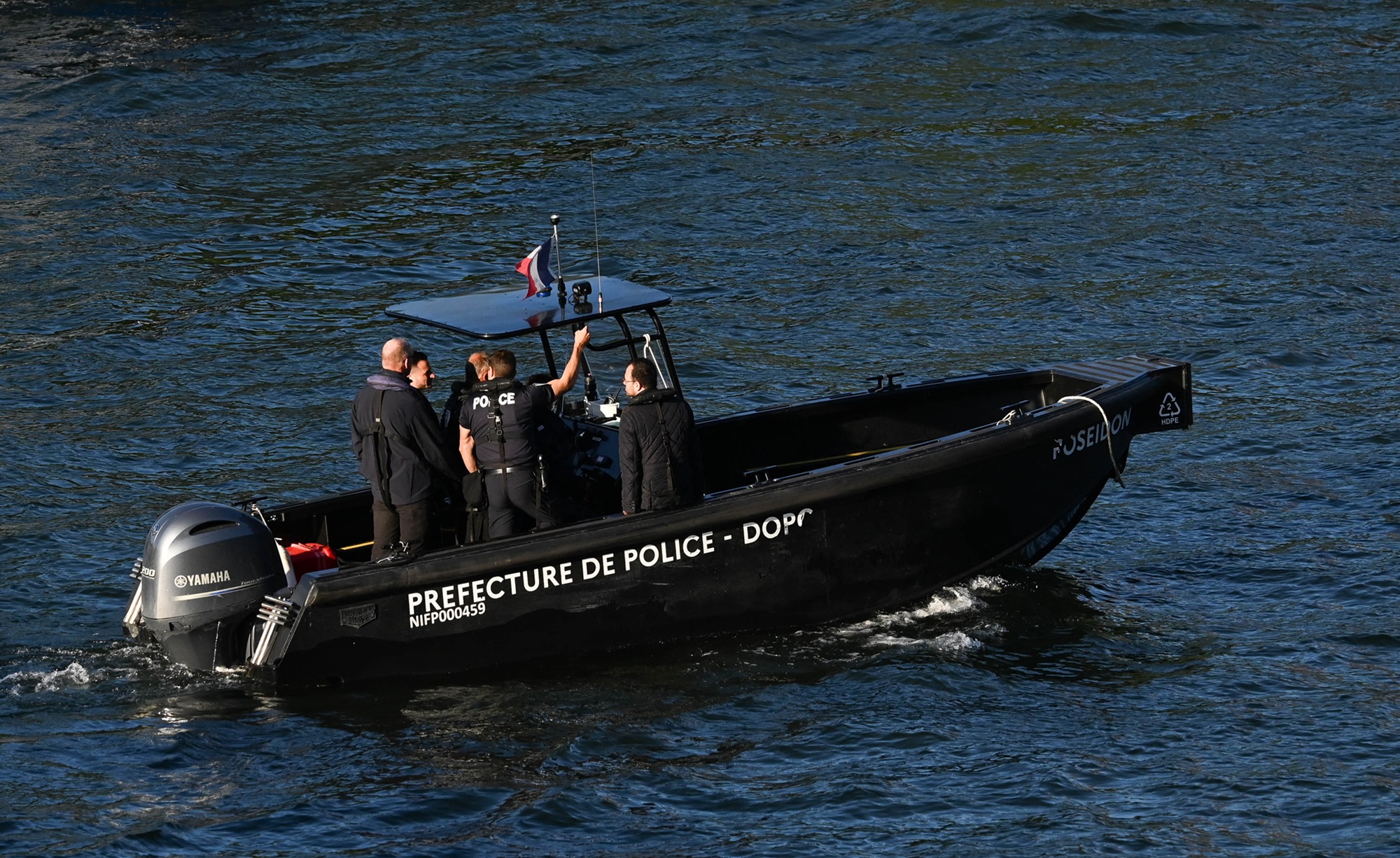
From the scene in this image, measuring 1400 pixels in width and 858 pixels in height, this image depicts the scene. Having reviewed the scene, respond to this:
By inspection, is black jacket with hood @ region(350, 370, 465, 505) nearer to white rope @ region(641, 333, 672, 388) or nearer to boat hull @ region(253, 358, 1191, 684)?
boat hull @ region(253, 358, 1191, 684)

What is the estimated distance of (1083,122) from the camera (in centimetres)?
2133

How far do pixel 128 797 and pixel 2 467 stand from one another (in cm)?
589

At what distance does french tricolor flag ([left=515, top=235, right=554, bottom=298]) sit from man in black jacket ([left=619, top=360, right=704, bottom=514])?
88 centimetres

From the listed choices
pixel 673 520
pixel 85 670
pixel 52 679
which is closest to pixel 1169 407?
pixel 673 520

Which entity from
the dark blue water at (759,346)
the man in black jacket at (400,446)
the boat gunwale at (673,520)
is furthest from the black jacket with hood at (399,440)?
the dark blue water at (759,346)

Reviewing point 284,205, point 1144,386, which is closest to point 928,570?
point 1144,386

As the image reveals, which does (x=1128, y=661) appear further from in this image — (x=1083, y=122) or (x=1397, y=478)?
(x=1083, y=122)

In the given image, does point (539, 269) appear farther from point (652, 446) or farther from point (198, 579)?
A: point (198, 579)

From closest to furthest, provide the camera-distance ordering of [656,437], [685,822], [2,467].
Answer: [685,822], [656,437], [2,467]

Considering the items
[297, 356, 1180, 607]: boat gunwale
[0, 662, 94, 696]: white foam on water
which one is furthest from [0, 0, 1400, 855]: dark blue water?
[297, 356, 1180, 607]: boat gunwale

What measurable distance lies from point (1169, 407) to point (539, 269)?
12.5 ft

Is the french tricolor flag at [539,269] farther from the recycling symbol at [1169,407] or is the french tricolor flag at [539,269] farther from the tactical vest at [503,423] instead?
the recycling symbol at [1169,407]

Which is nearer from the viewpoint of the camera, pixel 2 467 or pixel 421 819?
pixel 421 819

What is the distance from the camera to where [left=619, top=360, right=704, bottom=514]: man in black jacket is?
896 centimetres
